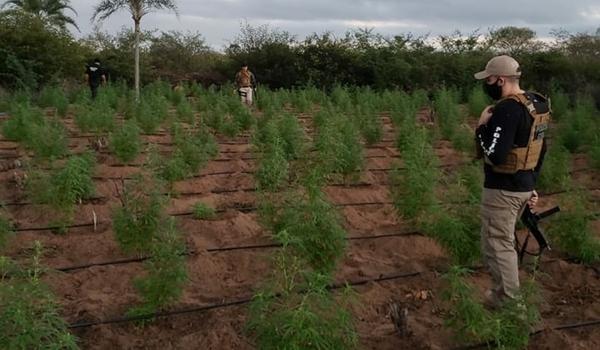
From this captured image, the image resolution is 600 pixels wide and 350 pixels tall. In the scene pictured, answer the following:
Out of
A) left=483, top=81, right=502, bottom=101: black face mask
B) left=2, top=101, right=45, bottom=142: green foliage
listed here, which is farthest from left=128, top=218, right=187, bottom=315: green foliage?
left=2, top=101, right=45, bottom=142: green foliage

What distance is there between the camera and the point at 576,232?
621cm

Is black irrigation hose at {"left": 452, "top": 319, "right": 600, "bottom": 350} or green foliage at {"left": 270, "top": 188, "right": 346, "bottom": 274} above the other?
green foliage at {"left": 270, "top": 188, "right": 346, "bottom": 274}

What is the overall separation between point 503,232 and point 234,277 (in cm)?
225

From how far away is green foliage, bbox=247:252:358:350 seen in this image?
367 cm

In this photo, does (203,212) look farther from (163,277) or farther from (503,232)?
(503,232)

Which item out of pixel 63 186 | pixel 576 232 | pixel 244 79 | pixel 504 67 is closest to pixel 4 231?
pixel 63 186

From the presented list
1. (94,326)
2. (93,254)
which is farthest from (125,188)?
(94,326)

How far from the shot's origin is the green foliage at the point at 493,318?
4.11 meters

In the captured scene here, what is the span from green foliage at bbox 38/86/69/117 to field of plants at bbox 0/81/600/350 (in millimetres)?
4422

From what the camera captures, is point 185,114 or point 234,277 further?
point 185,114

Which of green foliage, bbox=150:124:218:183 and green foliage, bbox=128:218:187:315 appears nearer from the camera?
green foliage, bbox=128:218:187:315

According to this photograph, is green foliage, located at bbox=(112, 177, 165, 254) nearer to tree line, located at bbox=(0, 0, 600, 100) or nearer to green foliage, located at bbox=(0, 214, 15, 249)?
green foliage, located at bbox=(0, 214, 15, 249)

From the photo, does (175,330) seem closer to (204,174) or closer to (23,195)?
(23,195)

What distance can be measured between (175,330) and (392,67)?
23.4 m
